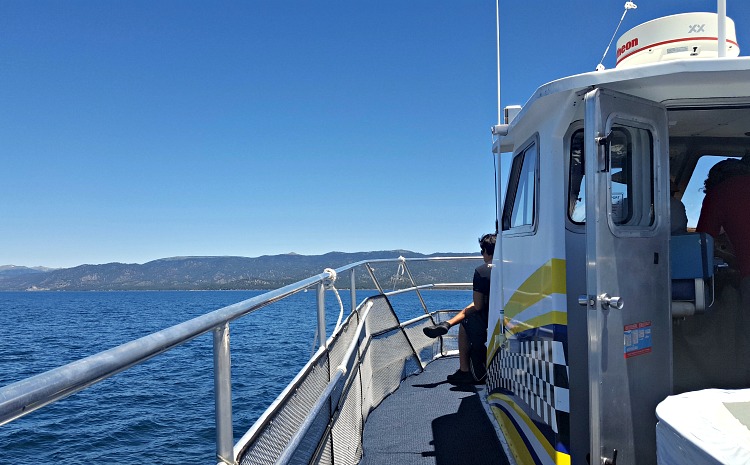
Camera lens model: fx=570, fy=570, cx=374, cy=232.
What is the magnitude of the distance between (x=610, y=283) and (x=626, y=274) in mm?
146

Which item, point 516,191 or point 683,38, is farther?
point 516,191

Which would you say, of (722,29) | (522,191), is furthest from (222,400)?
(522,191)

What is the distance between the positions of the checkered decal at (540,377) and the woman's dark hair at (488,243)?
5.88ft

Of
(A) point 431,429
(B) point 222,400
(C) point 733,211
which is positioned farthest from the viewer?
(A) point 431,429

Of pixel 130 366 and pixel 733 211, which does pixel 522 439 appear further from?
pixel 130 366

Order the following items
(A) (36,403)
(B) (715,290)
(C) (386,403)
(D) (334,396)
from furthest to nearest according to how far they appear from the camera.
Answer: (C) (386,403) < (B) (715,290) < (D) (334,396) < (A) (36,403)

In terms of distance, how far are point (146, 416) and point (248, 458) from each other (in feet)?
41.6

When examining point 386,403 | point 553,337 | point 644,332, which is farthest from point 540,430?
point 386,403

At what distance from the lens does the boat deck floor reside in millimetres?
4098

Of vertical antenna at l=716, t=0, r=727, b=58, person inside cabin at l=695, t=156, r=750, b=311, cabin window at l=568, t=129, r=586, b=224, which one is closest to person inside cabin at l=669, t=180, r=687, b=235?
person inside cabin at l=695, t=156, r=750, b=311

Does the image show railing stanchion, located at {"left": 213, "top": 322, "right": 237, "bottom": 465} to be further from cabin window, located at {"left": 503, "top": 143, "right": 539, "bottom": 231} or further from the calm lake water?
the calm lake water

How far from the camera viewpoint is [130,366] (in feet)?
3.43

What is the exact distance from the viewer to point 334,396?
3076 millimetres

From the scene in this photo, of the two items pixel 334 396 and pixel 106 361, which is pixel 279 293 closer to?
pixel 334 396
